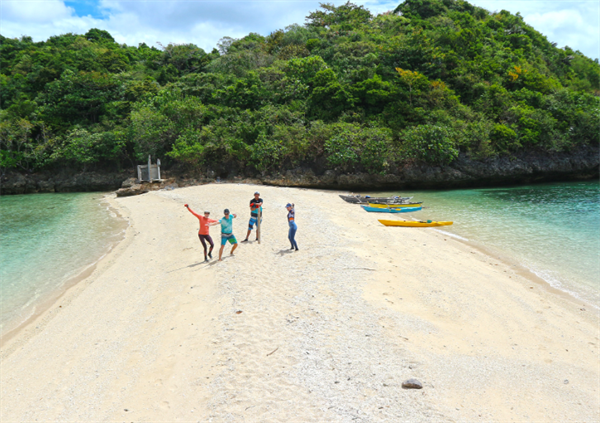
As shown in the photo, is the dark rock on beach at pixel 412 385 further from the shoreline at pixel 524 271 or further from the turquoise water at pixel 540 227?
the turquoise water at pixel 540 227

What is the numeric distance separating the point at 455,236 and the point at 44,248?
57.7 feet

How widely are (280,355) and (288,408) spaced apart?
1.16m

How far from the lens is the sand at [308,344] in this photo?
187 inches

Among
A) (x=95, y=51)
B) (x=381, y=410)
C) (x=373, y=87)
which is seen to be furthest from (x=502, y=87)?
(x=95, y=51)

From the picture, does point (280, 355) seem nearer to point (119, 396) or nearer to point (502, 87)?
point (119, 396)

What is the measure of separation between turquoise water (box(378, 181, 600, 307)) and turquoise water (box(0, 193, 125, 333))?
15.1 metres

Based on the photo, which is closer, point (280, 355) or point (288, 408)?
point (288, 408)

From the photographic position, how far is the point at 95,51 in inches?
2130

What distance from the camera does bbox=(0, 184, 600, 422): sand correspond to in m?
4.75

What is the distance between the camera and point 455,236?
1497 cm

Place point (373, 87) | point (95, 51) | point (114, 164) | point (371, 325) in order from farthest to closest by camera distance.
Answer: point (95, 51)
point (114, 164)
point (373, 87)
point (371, 325)

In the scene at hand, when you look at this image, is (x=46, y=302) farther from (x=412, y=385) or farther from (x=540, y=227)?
(x=540, y=227)

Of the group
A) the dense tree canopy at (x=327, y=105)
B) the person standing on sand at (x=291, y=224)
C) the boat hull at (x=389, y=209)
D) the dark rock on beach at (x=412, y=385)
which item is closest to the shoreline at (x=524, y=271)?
the boat hull at (x=389, y=209)

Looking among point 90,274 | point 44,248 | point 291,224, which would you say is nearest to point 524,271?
point 291,224
